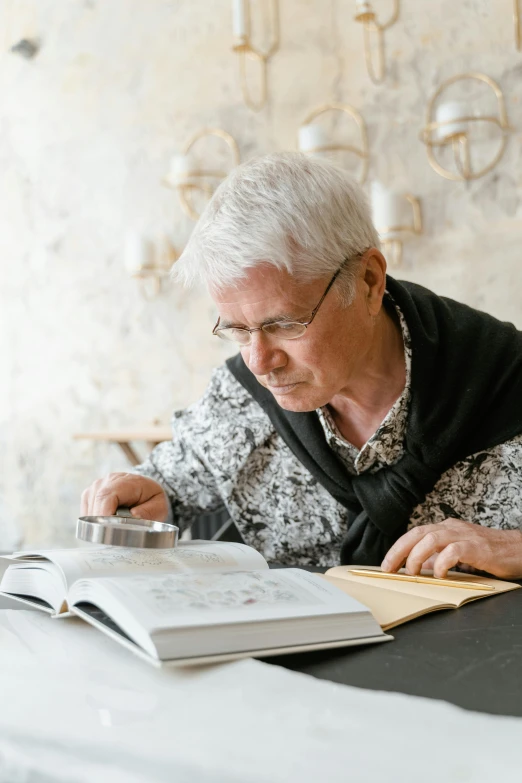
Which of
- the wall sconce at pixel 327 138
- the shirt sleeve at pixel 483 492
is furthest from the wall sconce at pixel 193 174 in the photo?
the shirt sleeve at pixel 483 492

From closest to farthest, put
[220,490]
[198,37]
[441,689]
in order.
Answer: [441,689]
[220,490]
[198,37]

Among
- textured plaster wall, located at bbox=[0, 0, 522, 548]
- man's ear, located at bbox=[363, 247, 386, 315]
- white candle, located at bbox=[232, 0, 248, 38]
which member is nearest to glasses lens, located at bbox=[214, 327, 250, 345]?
man's ear, located at bbox=[363, 247, 386, 315]

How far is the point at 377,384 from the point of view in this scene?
5.35 ft

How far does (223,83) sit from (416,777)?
3.70m

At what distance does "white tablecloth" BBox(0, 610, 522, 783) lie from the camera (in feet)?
1.95

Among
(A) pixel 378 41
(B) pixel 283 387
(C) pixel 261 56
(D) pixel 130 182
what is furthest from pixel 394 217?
(B) pixel 283 387

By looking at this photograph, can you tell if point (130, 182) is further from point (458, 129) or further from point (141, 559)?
point (141, 559)

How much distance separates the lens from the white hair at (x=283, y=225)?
1354 millimetres

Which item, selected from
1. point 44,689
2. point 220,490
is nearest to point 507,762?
point 44,689

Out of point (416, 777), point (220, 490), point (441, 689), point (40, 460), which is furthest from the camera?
point (40, 460)

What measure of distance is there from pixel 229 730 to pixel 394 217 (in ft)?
9.28

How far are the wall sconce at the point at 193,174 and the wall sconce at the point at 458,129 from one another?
92 cm

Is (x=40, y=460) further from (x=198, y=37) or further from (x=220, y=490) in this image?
(x=220, y=490)

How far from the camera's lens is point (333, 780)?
0.57 m
